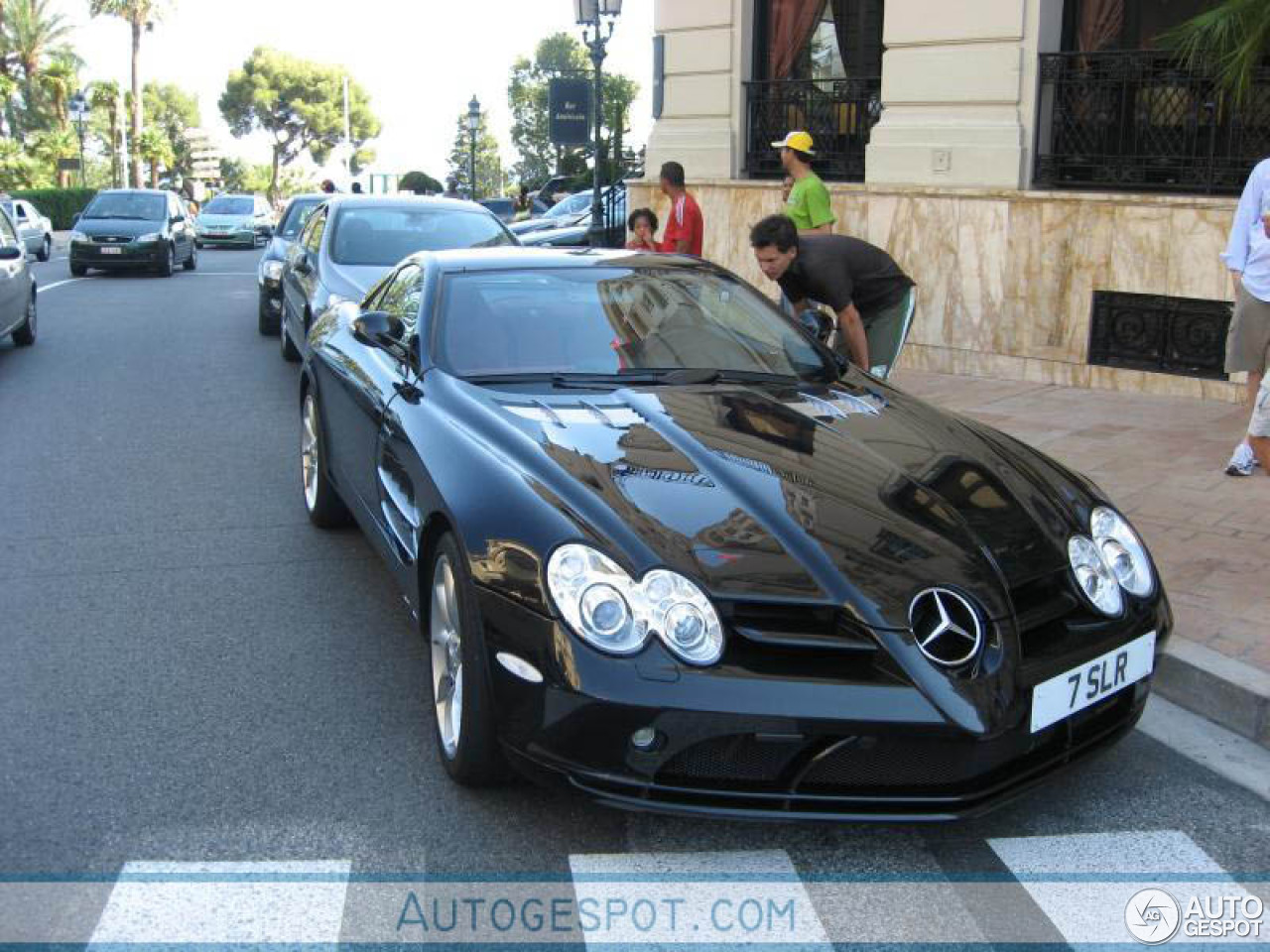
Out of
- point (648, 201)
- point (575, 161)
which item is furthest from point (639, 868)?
point (575, 161)

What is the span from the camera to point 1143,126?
425 inches

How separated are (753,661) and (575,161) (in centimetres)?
4242

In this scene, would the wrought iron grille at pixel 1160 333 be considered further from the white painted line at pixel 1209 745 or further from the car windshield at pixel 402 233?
the white painted line at pixel 1209 745

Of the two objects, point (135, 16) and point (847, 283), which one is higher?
point (135, 16)

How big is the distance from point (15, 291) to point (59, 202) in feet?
138

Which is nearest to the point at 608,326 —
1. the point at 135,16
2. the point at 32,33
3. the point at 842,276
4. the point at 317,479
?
the point at 842,276

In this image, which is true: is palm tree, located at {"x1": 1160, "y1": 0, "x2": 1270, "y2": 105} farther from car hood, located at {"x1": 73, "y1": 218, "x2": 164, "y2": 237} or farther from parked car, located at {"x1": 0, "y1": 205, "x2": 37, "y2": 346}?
car hood, located at {"x1": 73, "y1": 218, "x2": 164, "y2": 237}

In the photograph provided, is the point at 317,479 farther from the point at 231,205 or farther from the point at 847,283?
the point at 231,205

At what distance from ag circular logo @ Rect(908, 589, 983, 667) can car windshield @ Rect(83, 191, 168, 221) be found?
23.5m

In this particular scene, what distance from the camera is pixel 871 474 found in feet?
13.3

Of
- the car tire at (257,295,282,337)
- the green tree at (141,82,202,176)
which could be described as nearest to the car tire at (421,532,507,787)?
the car tire at (257,295,282,337)

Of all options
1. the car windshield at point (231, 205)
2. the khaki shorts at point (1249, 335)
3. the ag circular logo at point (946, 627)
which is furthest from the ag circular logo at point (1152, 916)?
the car windshield at point (231, 205)

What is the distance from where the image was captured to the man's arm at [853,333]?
6.74 m

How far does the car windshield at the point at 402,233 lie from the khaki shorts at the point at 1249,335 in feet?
17.5
